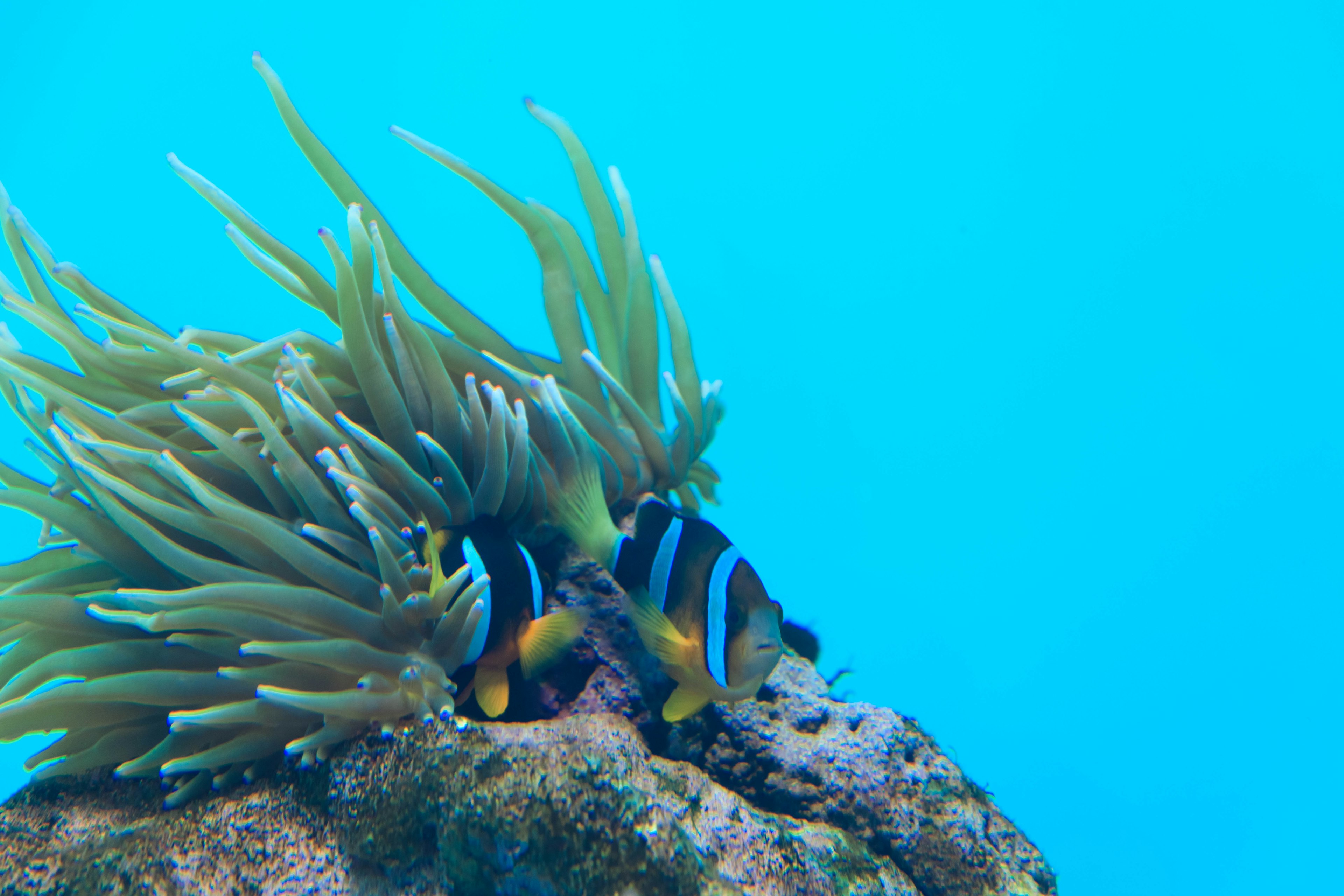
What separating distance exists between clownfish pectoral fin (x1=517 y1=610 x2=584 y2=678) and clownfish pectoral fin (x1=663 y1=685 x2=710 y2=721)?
0.24 meters

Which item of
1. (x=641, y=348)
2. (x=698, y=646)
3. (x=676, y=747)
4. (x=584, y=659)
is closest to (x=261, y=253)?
(x=641, y=348)

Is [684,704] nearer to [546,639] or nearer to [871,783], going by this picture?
[546,639]

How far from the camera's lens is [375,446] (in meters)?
1.47

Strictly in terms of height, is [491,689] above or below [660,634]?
below

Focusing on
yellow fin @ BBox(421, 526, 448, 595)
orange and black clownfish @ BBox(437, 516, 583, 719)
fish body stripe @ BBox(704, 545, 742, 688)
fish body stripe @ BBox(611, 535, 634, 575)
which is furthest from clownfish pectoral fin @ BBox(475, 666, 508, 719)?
fish body stripe @ BBox(704, 545, 742, 688)

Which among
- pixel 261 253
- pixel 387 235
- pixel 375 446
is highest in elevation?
pixel 387 235

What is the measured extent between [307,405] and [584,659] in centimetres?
83

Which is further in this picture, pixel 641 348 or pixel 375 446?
pixel 641 348

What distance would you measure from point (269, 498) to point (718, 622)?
97 cm

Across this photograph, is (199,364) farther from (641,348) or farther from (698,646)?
(698,646)

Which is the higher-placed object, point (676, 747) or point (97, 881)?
point (676, 747)

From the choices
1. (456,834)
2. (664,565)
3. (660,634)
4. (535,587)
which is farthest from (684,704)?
(456,834)

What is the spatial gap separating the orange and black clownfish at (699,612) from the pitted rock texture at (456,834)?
0.18 m

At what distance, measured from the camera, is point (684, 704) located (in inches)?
58.4
